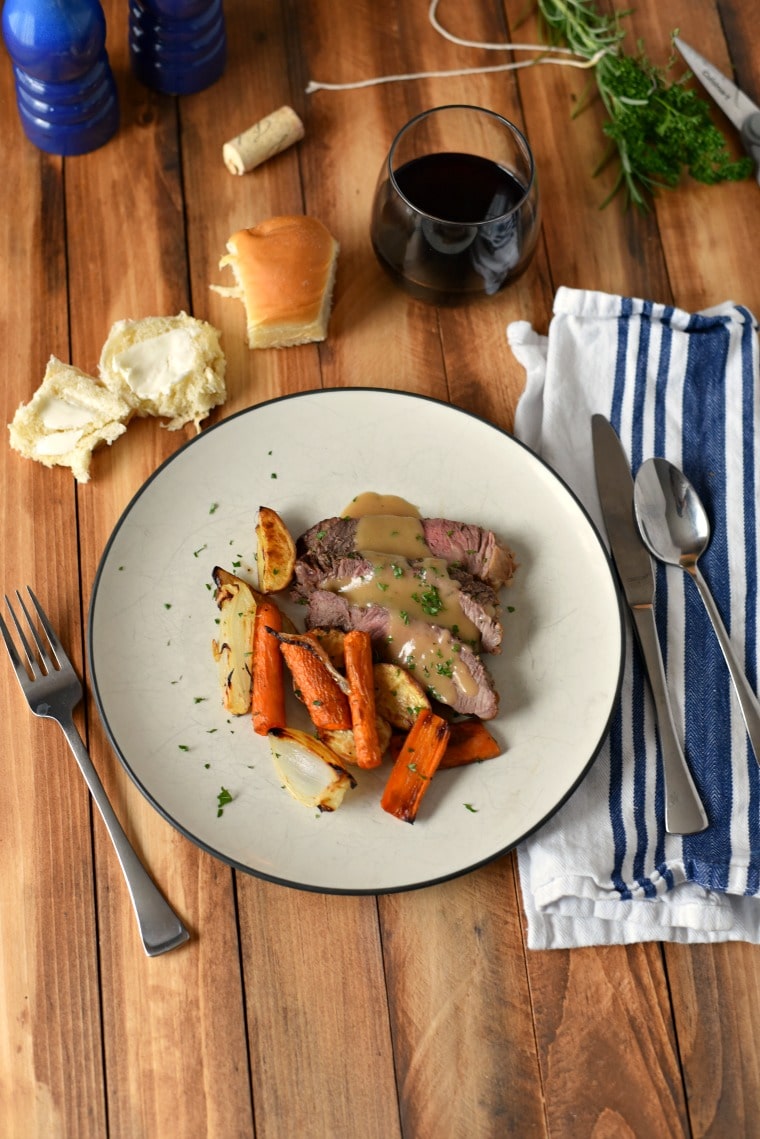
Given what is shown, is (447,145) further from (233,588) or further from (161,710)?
(161,710)

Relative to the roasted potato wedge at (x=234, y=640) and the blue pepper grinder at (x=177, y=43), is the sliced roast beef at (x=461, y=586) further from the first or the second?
the blue pepper grinder at (x=177, y=43)

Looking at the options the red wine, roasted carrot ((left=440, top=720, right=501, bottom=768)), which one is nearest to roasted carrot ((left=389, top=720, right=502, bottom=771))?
roasted carrot ((left=440, top=720, right=501, bottom=768))

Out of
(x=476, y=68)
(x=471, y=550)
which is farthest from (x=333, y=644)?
(x=476, y=68)

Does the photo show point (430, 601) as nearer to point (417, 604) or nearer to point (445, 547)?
point (417, 604)

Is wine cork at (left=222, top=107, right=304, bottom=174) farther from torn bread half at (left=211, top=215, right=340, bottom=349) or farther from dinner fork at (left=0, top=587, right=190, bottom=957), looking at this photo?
dinner fork at (left=0, top=587, right=190, bottom=957)

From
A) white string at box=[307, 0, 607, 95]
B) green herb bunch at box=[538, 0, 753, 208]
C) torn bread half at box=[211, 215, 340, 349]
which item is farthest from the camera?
white string at box=[307, 0, 607, 95]

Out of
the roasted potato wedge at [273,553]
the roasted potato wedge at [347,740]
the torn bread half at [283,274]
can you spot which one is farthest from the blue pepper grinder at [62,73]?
the roasted potato wedge at [347,740]
